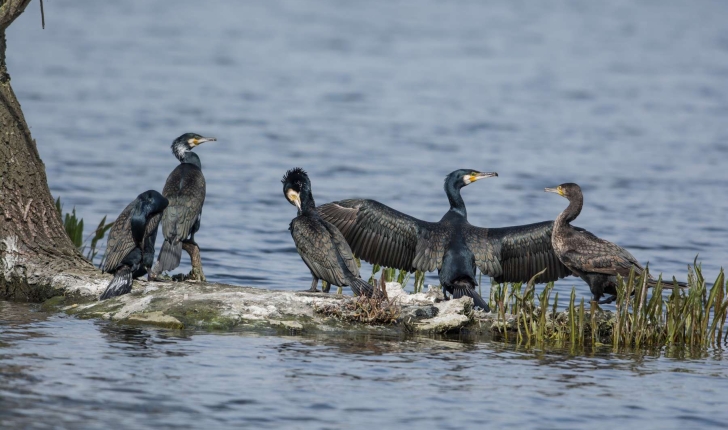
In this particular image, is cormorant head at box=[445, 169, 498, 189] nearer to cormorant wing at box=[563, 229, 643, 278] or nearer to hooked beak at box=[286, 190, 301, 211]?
cormorant wing at box=[563, 229, 643, 278]

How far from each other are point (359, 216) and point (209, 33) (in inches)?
1371

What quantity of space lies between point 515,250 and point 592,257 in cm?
87

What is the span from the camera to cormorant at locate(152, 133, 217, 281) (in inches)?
416

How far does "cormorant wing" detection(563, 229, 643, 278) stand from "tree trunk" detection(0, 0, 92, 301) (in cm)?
445

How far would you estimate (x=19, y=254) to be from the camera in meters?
10.5

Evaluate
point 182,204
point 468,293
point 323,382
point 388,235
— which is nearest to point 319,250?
point 388,235

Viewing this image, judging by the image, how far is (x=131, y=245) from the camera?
10016mm

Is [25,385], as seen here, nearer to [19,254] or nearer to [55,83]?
[19,254]

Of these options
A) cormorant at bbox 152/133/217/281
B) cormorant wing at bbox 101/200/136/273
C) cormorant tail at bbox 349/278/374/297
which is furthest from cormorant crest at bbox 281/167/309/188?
cormorant wing at bbox 101/200/136/273

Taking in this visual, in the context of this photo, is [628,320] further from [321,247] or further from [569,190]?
Result: [321,247]

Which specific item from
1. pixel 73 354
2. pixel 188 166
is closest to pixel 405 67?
pixel 188 166

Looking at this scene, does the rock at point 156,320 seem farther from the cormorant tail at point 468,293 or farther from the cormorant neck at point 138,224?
the cormorant tail at point 468,293

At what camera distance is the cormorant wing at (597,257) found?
10.3 m

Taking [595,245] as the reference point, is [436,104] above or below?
above
